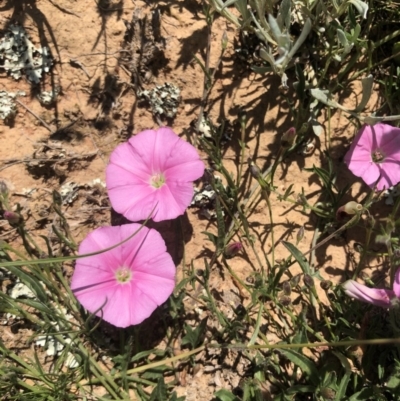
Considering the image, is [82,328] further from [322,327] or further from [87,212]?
[322,327]

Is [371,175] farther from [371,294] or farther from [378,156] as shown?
[371,294]

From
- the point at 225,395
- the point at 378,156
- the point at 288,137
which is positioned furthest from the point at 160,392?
the point at 378,156

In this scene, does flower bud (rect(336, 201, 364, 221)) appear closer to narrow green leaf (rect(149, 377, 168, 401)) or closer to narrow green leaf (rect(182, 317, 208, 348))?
narrow green leaf (rect(182, 317, 208, 348))

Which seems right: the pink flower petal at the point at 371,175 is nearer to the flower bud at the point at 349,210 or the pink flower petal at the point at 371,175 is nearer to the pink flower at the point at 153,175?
the flower bud at the point at 349,210

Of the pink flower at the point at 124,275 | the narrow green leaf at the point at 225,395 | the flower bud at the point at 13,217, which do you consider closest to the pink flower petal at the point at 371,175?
the pink flower at the point at 124,275

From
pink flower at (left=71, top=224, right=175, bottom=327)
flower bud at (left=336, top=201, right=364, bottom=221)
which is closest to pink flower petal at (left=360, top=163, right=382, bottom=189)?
flower bud at (left=336, top=201, right=364, bottom=221)

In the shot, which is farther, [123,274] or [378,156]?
[378,156]

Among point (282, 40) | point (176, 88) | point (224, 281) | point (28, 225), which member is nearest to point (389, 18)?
point (282, 40)
